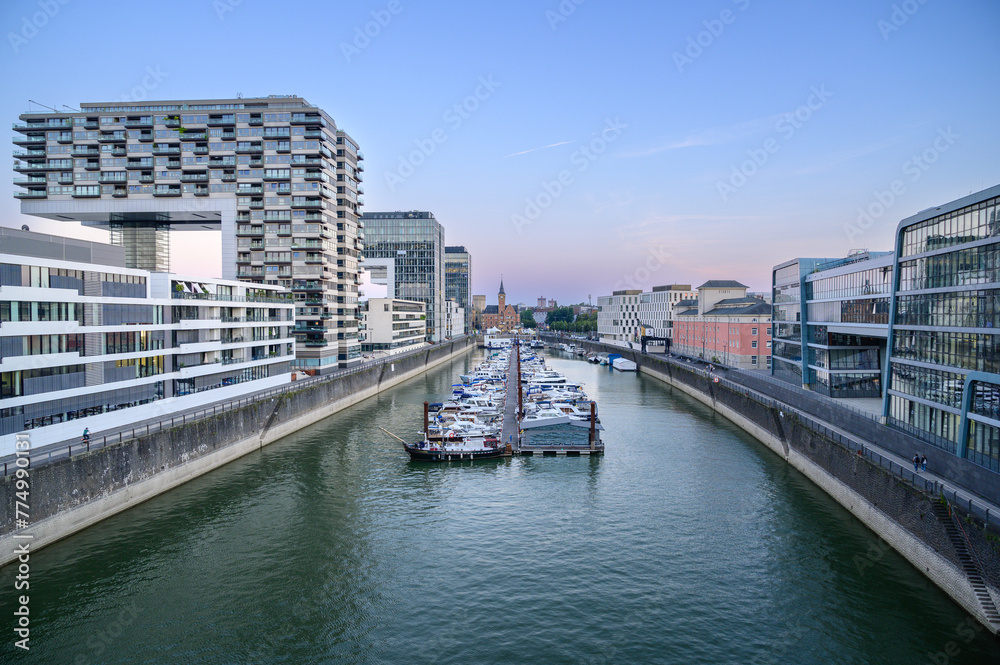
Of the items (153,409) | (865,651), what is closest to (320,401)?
(153,409)

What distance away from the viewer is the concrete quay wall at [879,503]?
20094 millimetres

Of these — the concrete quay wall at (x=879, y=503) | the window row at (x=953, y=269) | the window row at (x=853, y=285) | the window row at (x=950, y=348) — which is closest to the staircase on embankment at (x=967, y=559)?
the concrete quay wall at (x=879, y=503)

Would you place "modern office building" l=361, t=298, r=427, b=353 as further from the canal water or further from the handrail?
the handrail

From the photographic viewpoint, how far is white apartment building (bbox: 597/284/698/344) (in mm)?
132000

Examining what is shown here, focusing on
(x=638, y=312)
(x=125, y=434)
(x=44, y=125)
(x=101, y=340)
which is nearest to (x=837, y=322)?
(x=125, y=434)

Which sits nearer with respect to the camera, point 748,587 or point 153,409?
point 748,587

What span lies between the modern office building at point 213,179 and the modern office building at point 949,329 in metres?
63.3

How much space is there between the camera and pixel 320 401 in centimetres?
5706

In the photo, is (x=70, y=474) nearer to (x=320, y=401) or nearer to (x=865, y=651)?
(x=320, y=401)

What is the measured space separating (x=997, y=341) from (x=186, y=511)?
41.3 meters

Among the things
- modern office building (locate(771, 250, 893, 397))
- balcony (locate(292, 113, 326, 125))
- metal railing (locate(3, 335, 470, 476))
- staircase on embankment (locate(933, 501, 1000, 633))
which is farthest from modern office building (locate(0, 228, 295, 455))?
modern office building (locate(771, 250, 893, 397))

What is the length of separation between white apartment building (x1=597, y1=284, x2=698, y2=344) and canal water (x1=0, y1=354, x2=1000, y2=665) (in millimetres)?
96486

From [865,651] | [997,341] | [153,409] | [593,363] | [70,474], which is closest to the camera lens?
[865,651]

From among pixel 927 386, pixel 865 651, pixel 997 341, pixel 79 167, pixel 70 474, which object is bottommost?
pixel 865 651
